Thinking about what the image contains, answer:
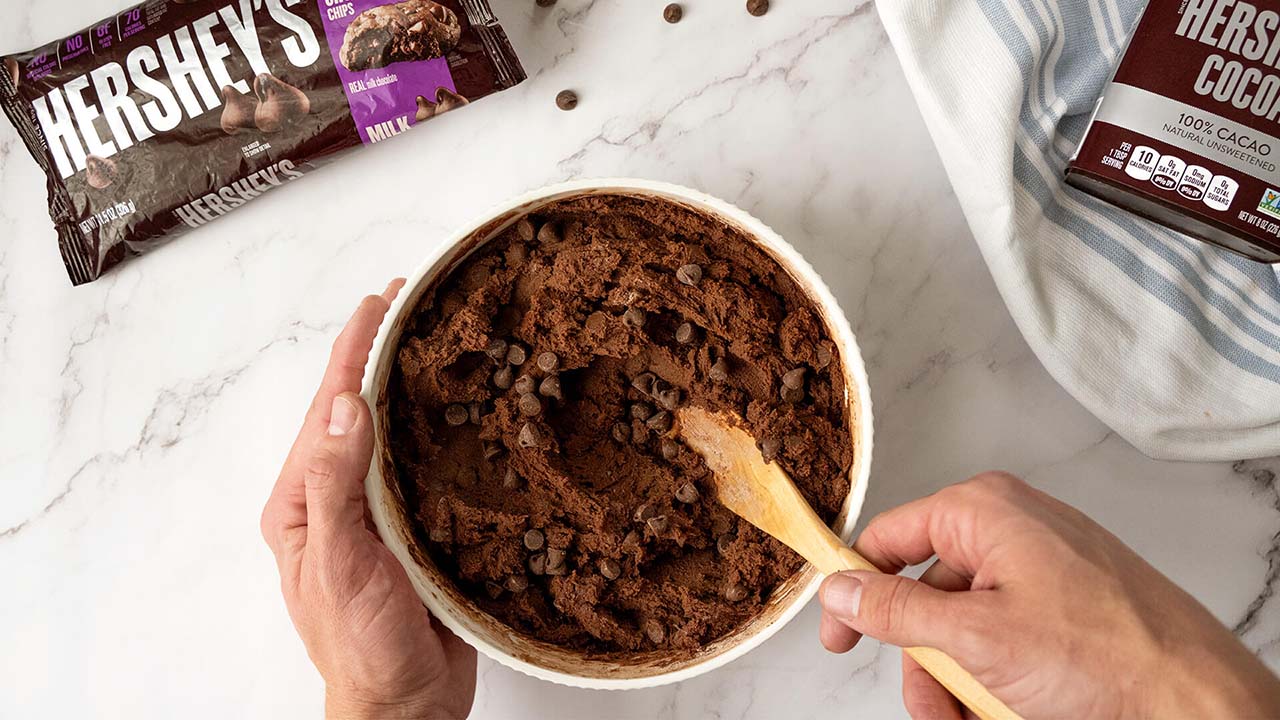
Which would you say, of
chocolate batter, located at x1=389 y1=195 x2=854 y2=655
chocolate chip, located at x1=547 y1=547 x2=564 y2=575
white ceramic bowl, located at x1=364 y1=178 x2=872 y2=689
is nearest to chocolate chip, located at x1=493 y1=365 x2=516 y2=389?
A: chocolate batter, located at x1=389 y1=195 x2=854 y2=655

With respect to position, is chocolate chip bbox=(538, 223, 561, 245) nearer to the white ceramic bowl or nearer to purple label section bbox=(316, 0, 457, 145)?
the white ceramic bowl

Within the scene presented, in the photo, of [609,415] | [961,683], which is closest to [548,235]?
[609,415]

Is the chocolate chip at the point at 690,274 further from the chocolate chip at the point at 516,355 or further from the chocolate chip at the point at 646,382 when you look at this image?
the chocolate chip at the point at 516,355

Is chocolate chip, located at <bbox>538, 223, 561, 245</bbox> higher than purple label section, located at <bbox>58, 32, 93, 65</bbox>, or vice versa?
purple label section, located at <bbox>58, 32, 93, 65</bbox>

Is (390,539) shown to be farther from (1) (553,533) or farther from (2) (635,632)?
(2) (635,632)

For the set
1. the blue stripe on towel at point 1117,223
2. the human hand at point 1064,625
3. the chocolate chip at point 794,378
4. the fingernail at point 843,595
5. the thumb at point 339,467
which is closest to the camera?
the human hand at point 1064,625

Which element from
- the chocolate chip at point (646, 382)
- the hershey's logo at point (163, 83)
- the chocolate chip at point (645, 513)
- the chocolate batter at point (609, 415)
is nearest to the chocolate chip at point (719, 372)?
the chocolate batter at point (609, 415)

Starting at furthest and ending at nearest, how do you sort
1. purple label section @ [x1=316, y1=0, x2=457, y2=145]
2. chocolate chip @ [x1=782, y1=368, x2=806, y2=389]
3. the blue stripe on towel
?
1. purple label section @ [x1=316, y1=0, x2=457, y2=145]
2. the blue stripe on towel
3. chocolate chip @ [x1=782, y1=368, x2=806, y2=389]
